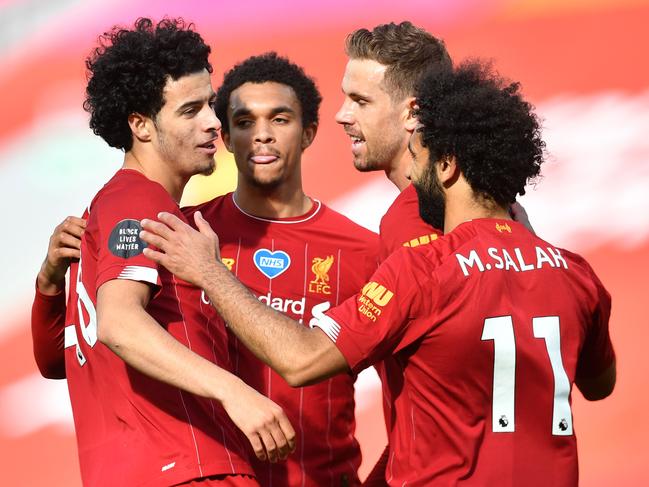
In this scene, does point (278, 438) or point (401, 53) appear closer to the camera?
point (278, 438)

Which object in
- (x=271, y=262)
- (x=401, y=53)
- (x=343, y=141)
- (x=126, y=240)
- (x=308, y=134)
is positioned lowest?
(x=126, y=240)

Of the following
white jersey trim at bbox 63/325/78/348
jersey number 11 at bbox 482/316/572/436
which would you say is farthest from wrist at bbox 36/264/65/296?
jersey number 11 at bbox 482/316/572/436

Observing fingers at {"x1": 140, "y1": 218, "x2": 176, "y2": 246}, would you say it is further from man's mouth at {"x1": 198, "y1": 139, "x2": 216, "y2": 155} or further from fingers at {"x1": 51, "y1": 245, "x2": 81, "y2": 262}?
fingers at {"x1": 51, "y1": 245, "x2": 81, "y2": 262}

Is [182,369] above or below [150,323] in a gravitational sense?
below

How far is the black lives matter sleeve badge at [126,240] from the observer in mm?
3322

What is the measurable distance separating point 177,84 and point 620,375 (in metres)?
3.32

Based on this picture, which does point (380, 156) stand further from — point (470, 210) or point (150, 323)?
point (150, 323)

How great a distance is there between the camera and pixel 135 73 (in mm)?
3828

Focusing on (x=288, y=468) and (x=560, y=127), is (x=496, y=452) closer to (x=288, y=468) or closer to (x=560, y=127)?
(x=288, y=468)

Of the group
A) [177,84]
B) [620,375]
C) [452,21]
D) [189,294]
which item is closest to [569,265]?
[189,294]

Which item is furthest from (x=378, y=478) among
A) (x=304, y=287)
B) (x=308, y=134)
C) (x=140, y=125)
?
(x=308, y=134)

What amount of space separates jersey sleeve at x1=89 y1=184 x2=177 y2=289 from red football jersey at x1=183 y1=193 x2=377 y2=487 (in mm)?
940

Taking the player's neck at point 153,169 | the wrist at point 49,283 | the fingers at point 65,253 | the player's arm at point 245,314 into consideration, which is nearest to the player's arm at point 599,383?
the player's arm at point 245,314

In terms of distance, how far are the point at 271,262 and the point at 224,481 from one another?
135 cm
